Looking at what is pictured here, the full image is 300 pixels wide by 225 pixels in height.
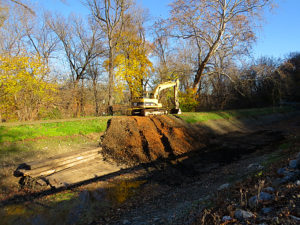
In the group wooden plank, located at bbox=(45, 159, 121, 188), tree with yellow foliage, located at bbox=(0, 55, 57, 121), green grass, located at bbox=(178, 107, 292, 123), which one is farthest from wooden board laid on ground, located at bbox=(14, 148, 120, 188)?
green grass, located at bbox=(178, 107, 292, 123)

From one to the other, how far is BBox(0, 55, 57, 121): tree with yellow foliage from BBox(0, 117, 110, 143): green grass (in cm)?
496

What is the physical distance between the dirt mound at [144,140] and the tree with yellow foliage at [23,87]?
20.1 ft

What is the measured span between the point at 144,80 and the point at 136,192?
2091 centimetres

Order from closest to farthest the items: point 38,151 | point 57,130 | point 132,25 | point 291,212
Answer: point 291,212 < point 38,151 < point 57,130 < point 132,25

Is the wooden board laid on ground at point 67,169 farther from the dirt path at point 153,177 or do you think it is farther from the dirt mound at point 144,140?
the dirt mound at point 144,140

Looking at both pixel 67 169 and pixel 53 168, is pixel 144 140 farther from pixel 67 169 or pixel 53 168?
pixel 53 168

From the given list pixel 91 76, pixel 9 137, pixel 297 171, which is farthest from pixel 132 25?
pixel 297 171

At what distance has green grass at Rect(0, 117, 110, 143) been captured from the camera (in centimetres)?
884

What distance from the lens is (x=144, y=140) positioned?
446 inches

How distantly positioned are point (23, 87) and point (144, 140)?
9225mm

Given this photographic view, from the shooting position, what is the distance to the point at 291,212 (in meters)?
2.88

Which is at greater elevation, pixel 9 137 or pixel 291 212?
pixel 9 137

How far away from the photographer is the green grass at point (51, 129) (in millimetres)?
8845

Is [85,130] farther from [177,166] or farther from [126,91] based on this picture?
[126,91]
